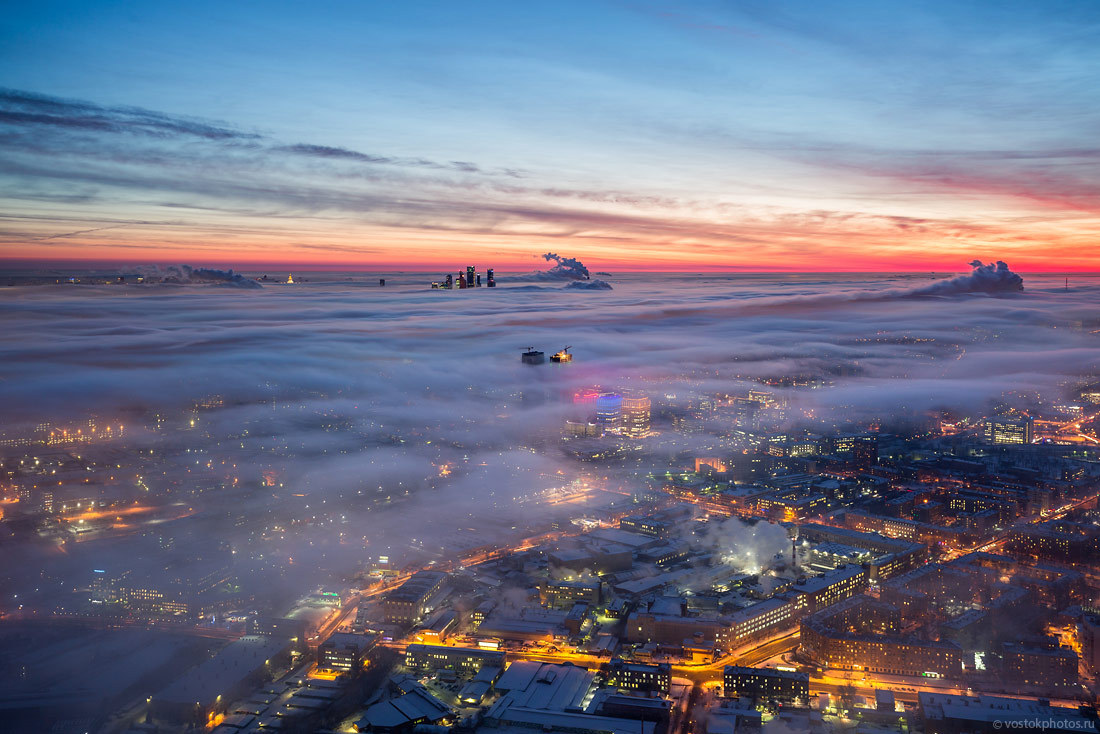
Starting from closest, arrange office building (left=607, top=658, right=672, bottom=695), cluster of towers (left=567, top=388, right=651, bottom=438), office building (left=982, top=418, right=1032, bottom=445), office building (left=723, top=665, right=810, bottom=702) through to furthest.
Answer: office building (left=723, top=665, right=810, bottom=702)
office building (left=607, top=658, right=672, bottom=695)
office building (left=982, top=418, right=1032, bottom=445)
cluster of towers (left=567, top=388, right=651, bottom=438)

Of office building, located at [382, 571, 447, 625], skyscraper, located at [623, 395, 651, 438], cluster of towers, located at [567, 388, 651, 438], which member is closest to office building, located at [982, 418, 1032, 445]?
skyscraper, located at [623, 395, 651, 438]

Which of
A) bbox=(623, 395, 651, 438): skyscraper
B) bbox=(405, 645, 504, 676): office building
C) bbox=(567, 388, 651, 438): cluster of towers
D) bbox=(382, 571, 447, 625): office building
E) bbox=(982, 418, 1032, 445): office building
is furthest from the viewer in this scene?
bbox=(623, 395, 651, 438): skyscraper

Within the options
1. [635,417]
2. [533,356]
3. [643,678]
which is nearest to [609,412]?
[635,417]

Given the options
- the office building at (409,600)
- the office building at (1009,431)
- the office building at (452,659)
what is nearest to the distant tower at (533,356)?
the office building at (409,600)

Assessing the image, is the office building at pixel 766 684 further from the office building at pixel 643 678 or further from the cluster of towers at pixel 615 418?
the cluster of towers at pixel 615 418

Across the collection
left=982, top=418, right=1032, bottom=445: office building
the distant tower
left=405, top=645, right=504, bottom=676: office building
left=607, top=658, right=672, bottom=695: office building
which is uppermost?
the distant tower

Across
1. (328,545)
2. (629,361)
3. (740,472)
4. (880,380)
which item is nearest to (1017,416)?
(880,380)

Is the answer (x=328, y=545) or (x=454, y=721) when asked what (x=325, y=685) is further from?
(x=328, y=545)

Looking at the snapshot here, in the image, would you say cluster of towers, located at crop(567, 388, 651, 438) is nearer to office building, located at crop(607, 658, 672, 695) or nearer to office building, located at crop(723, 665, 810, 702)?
office building, located at crop(607, 658, 672, 695)
